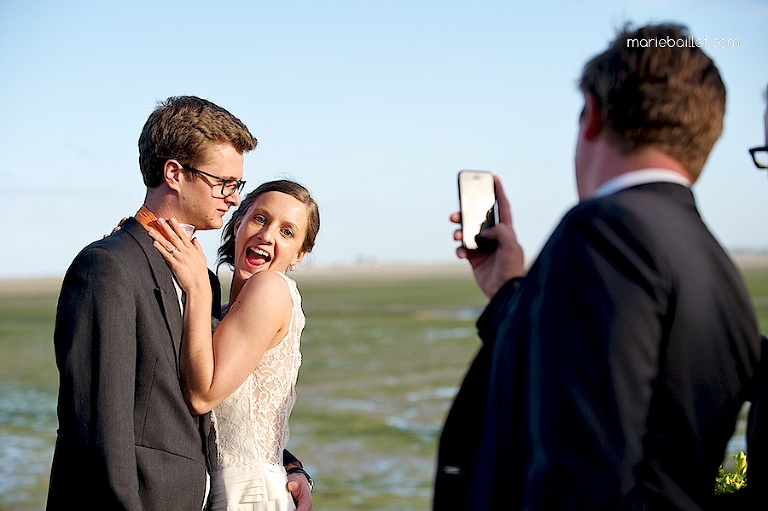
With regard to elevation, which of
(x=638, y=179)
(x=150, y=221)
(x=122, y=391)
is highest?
(x=638, y=179)

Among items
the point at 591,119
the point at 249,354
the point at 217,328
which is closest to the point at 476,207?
the point at 591,119

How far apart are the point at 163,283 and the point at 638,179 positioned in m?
1.98

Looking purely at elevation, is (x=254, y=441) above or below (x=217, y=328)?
below

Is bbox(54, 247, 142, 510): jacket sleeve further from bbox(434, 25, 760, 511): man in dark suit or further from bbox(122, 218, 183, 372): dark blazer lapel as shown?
bbox(434, 25, 760, 511): man in dark suit

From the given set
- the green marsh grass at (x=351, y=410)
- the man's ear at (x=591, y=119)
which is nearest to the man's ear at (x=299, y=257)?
the man's ear at (x=591, y=119)

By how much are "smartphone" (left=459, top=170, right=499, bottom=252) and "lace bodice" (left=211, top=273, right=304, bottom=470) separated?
1.14 metres

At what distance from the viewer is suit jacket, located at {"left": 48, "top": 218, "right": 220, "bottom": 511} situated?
3152 mm

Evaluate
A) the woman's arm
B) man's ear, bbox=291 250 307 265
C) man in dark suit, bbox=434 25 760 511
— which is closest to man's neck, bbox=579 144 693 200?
man in dark suit, bbox=434 25 760 511

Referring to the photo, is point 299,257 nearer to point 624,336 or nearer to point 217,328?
point 217,328

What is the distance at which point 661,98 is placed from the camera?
2219mm

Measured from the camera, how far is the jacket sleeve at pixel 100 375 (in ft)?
10.3

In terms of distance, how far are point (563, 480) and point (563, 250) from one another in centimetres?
53

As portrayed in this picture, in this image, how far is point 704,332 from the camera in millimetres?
2172

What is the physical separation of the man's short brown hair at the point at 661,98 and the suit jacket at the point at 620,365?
121 mm
